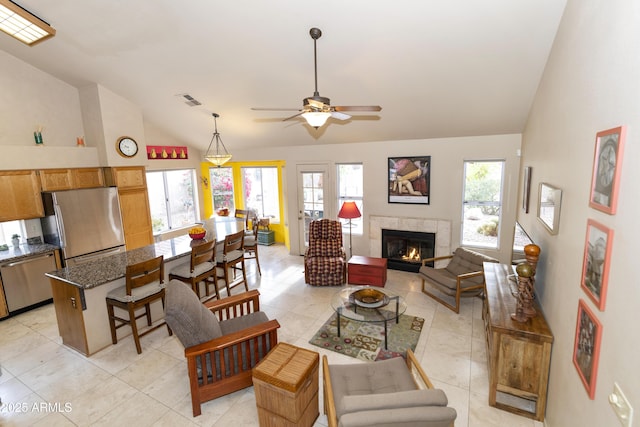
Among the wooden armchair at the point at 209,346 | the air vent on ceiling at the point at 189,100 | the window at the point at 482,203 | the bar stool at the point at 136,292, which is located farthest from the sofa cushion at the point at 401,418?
the air vent on ceiling at the point at 189,100

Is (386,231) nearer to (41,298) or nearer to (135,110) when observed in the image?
(135,110)

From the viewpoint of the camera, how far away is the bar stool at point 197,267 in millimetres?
3887

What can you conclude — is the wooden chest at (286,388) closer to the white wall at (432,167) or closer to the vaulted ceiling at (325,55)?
the vaulted ceiling at (325,55)

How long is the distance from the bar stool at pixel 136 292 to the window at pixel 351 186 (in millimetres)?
3779

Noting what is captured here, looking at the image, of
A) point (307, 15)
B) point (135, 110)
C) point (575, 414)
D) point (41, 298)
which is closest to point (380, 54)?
point (307, 15)

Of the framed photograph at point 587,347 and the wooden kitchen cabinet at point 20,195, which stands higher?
the wooden kitchen cabinet at point 20,195

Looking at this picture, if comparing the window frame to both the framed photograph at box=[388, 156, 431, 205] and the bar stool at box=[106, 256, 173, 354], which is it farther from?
the bar stool at box=[106, 256, 173, 354]

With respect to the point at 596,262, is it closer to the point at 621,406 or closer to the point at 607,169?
the point at 607,169

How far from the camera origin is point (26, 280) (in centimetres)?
433

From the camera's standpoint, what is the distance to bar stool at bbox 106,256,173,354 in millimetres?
3254

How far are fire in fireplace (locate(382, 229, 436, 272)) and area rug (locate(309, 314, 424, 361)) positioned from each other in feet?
5.90

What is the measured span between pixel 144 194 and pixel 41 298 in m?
2.23

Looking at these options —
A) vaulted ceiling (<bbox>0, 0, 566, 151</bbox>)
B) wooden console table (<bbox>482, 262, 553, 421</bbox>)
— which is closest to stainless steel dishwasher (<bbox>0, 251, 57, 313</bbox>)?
vaulted ceiling (<bbox>0, 0, 566, 151</bbox>)

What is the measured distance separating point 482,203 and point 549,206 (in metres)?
2.82
